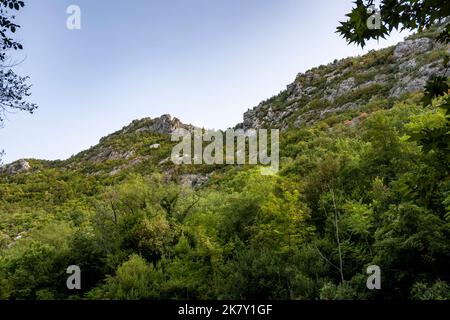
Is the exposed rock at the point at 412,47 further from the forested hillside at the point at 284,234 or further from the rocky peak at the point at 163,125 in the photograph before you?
the rocky peak at the point at 163,125

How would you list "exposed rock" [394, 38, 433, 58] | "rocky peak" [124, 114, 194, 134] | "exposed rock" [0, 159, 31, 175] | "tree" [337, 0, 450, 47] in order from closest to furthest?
"tree" [337, 0, 450, 47], "exposed rock" [394, 38, 433, 58], "exposed rock" [0, 159, 31, 175], "rocky peak" [124, 114, 194, 134]

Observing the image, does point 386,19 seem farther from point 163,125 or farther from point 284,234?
point 163,125

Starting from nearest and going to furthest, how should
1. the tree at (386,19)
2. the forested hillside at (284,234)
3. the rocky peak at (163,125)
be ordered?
the tree at (386,19) → the forested hillside at (284,234) → the rocky peak at (163,125)

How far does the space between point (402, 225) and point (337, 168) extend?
25.7 feet

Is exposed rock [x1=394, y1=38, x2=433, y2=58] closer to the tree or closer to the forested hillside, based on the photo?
the forested hillside

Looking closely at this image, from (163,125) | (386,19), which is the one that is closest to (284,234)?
(386,19)

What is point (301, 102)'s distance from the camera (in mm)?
69375

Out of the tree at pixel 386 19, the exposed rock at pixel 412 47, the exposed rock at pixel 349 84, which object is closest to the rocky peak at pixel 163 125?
the exposed rock at pixel 349 84

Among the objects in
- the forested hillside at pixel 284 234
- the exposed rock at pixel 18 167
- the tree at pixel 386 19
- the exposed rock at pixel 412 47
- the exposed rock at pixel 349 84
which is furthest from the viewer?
the exposed rock at pixel 18 167

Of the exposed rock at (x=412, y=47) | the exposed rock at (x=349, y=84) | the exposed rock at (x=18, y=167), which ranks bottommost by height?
the exposed rock at (x=18, y=167)

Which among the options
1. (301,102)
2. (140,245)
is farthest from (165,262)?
(301,102)

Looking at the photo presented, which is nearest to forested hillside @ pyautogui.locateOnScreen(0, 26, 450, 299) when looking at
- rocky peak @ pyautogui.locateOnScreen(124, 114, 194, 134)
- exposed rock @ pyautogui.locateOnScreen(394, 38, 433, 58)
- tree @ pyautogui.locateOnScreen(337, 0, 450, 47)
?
tree @ pyautogui.locateOnScreen(337, 0, 450, 47)

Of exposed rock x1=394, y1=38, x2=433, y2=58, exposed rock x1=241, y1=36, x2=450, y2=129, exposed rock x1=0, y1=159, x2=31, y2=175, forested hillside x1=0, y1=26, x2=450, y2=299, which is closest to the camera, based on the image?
forested hillside x1=0, y1=26, x2=450, y2=299
